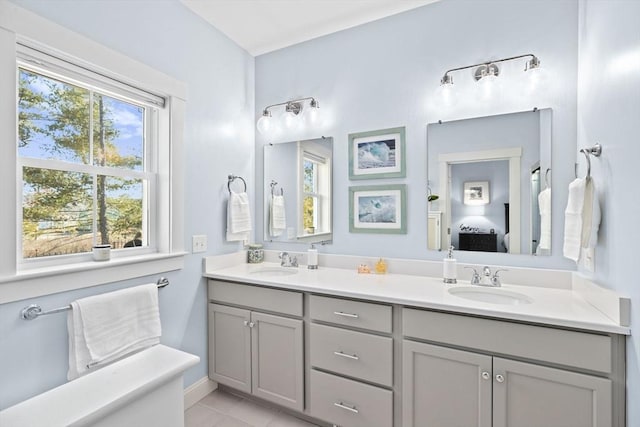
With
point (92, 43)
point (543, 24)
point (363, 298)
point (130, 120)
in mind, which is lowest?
point (363, 298)

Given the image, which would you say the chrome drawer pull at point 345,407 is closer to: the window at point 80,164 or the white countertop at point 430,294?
the white countertop at point 430,294

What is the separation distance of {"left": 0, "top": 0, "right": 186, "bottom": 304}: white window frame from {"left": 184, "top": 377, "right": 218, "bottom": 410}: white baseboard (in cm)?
81

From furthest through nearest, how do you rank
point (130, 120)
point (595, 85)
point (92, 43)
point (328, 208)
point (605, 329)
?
point (328, 208) < point (130, 120) < point (92, 43) < point (595, 85) < point (605, 329)

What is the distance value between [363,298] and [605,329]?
94cm

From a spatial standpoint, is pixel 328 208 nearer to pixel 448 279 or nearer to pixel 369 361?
pixel 448 279

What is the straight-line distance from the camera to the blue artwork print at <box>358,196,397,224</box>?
215 centimetres

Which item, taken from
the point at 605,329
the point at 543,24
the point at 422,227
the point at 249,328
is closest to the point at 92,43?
the point at 249,328

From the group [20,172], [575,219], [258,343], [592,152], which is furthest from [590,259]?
[20,172]

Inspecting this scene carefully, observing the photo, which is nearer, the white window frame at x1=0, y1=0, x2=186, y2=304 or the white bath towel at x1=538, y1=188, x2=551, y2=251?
the white window frame at x1=0, y1=0, x2=186, y2=304

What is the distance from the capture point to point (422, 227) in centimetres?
205

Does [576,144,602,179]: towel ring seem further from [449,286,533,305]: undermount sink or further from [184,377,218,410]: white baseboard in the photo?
[184,377,218,410]: white baseboard

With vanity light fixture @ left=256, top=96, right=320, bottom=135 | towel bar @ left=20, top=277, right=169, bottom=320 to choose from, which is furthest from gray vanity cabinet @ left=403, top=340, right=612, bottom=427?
vanity light fixture @ left=256, top=96, right=320, bottom=135

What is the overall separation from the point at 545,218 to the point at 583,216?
0.39m

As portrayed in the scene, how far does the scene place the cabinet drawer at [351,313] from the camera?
1.59 m
